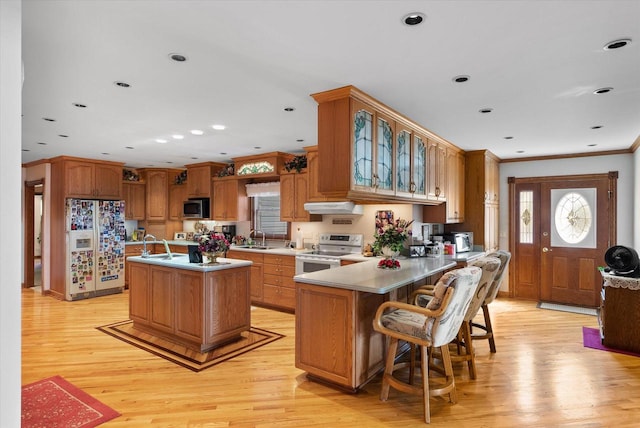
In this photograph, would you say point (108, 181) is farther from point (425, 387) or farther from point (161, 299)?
point (425, 387)

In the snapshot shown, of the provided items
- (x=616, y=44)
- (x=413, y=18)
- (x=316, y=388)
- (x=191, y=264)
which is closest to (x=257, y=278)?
(x=191, y=264)

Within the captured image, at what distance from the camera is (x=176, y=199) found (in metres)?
7.58

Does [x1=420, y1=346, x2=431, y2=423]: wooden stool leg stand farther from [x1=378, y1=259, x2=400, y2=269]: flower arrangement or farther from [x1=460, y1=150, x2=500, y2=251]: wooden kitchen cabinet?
[x1=460, y1=150, x2=500, y2=251]: wooden kitchen cabinet

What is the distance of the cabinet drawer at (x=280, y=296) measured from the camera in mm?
5281

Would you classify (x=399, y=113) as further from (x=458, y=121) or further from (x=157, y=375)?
(x=157, y=375)

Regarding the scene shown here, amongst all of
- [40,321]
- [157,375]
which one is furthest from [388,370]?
[40,321]

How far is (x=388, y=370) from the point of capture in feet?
9.09

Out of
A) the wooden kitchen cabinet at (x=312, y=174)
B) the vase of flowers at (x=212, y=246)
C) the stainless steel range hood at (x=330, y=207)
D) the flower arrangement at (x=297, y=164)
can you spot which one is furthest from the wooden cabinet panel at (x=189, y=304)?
the flower arrangement at (x=297, y=164)

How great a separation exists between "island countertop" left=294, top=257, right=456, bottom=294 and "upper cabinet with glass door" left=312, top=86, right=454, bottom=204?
683 millimetres

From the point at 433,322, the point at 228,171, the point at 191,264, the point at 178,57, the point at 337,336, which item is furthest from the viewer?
the point at 228,171

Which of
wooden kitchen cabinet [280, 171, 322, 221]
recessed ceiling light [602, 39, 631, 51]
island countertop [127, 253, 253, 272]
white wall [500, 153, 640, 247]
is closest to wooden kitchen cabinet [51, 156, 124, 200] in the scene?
island countertop [127, 253, 253, 272]

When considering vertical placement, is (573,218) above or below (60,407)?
above

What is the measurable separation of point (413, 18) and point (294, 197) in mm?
4050

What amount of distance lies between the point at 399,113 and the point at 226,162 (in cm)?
420
